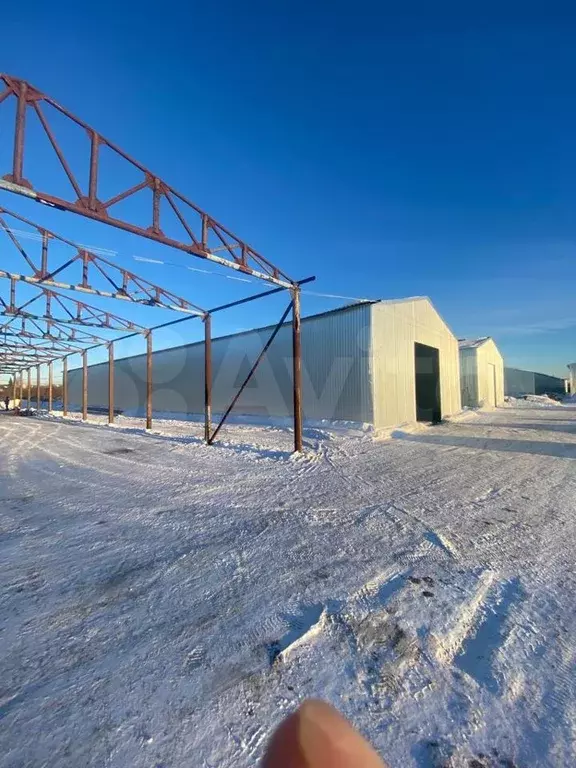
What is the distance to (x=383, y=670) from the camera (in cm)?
196

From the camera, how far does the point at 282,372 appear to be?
57.6 ft

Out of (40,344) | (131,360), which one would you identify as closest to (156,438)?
(40,344)

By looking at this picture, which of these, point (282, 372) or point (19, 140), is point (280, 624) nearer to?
point (19, 140)

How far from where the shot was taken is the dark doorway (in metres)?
18.3

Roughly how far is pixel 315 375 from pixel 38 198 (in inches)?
471

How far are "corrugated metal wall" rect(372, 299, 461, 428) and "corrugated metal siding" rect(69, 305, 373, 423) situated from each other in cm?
43

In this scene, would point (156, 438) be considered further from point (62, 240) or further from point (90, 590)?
point (90, 590)

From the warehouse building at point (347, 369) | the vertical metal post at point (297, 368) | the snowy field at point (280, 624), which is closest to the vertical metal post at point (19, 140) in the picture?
the snowy field at point (280, 624)

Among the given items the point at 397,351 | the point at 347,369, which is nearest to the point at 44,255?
the point at 347,369

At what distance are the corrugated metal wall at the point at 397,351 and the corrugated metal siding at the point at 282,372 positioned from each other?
1.42 feet

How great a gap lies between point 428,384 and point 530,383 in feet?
178

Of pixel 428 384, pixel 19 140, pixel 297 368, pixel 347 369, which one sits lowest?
pixel 428 384

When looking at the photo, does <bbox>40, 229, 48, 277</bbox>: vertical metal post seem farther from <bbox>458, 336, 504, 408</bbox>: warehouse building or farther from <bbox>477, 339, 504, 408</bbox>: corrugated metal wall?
<bbox>477, 339, 504, 408</bbox>: corrugated metal wall

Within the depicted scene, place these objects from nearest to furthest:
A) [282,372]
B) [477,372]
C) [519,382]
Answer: [282,372]
[477,372]
[519,382]
